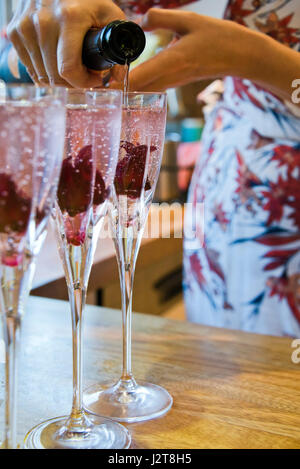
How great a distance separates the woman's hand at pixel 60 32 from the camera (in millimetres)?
514

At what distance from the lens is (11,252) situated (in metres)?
0.35

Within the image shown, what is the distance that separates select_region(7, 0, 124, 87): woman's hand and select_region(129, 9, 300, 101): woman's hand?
93mm

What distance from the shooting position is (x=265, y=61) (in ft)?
2.41

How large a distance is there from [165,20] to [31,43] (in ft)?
0.54

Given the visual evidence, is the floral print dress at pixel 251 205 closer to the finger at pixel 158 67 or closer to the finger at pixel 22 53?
the finger at pixel 158 67

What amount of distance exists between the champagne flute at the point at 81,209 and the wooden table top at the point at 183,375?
Result: 0.03 m

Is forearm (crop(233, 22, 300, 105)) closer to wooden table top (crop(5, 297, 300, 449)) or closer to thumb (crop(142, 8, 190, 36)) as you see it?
thumb (crop(142, 8, 190, 36))

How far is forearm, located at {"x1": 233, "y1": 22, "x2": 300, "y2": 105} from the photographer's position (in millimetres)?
716

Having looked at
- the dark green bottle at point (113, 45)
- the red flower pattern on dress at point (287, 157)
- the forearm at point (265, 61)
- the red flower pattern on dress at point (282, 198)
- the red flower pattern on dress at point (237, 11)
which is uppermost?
the red flower pattern on dress at point (237, 11)

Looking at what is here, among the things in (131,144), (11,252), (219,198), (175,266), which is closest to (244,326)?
(219,198)

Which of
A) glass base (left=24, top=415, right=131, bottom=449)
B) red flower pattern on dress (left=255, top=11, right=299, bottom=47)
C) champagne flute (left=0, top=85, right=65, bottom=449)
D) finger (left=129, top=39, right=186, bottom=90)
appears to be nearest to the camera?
champagne flute (left=0, top=85, right=65, bottom=449)

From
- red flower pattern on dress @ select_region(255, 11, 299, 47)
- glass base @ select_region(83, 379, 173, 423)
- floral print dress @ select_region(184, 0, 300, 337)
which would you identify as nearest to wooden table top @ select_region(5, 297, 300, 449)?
glass base @ select_region(83, 379, 173, 423)

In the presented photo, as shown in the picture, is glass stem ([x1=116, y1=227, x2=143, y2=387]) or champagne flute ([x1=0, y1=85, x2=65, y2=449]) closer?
champagne flute ([x1=0, y1=85, x2=65, y2=449])

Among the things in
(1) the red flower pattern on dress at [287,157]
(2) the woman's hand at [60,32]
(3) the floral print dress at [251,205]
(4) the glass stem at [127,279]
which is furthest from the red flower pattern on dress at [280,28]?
(4) the glass stem at [127,279]
